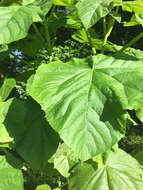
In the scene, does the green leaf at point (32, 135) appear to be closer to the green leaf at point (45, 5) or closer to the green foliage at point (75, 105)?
the green foliage at point (75, 105)

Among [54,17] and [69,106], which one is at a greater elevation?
[54,17]

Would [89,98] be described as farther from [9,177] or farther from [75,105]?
[9,177]

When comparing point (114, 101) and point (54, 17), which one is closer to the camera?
point (114, 101)

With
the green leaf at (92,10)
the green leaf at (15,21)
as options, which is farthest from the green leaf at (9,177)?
the green leaf at (92,10)

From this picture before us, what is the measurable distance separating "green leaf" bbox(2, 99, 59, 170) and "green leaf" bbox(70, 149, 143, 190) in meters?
0.27

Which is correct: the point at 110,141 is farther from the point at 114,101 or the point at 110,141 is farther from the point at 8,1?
the point at 8,1

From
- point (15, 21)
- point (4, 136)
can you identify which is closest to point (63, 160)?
point (4, 136)

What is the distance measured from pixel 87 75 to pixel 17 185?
447 mm

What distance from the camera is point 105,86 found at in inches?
29.7

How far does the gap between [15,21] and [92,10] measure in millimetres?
229

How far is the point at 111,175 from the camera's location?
110cm

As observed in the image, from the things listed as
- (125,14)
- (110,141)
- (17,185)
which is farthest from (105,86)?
(125,14)

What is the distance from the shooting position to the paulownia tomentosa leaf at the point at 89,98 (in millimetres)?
671

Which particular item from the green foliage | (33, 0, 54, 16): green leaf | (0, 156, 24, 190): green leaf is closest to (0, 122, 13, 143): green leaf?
the green foliage
